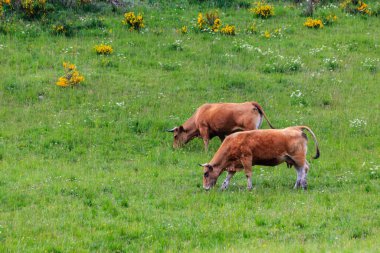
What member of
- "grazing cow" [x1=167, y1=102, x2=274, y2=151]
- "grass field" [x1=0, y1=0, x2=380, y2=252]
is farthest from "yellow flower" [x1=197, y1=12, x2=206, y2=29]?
"grazing cow" [x1=167, y1=102, x2=274, y2=151]

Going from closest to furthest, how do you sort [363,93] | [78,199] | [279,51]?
1. [78,199]
2. [363,93]
3. [279,51]

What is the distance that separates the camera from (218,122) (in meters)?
19.4

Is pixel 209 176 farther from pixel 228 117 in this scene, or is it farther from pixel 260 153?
pixel 228 117

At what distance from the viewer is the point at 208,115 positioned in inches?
771

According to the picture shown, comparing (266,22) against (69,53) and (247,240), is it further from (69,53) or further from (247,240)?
(247,240)

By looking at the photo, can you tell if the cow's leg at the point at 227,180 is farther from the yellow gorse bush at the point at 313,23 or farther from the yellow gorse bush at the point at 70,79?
the yellow gorse bush at the point at 313,23

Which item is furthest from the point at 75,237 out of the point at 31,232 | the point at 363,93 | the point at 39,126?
the point at 363,93

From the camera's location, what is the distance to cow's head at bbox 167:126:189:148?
1922 centimetres

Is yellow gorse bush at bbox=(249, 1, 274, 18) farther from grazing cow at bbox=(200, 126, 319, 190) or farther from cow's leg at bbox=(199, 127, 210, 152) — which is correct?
grazing cow at bbox=(200, 126, 319, 190)

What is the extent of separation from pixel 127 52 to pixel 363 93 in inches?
304

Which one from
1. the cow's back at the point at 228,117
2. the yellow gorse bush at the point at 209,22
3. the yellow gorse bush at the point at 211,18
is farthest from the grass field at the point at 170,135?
the cow's back at the point at 228,117

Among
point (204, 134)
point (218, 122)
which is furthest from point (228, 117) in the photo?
point (204, 134)

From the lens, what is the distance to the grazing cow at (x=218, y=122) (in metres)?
18.8

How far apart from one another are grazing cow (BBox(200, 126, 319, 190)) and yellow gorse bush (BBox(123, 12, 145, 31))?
39.9 feet
